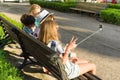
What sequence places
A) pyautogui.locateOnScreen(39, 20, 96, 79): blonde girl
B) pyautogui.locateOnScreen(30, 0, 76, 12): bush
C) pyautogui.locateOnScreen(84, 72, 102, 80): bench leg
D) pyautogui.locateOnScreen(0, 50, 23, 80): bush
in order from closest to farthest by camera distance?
pyautogui.locateOnScreen(0, 50, 23, 80): bush < pyautogui.locateOnScreen(39, 20, 96, 79): blonde girl < pyautogui.locateOnScreen(84, 72, 102, 80): bench leg < pyautogui.locateOnScreen(30, 0, 76, 12): bush

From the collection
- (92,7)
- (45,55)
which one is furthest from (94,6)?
(45,55)

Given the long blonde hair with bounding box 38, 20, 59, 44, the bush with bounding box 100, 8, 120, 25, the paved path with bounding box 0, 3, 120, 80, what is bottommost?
the bush with bounding box 100, 8, 120, 25

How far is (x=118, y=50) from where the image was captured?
10102 mm

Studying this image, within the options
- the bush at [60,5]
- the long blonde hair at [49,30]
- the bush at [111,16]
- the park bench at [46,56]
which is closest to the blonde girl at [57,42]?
the long blonde hair at [49,30]

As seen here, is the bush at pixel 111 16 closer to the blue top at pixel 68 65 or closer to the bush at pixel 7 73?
the blue top at pixel 68 65

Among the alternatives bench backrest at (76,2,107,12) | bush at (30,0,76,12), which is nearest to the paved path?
bench backrest at (76,2,107,12)

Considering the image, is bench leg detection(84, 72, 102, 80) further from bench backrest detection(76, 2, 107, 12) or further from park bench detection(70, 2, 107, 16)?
bench backrest detection(76, 2, 107, 12)

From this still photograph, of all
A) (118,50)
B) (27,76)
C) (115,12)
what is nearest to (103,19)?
(115,12)

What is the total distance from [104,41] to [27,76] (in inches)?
230

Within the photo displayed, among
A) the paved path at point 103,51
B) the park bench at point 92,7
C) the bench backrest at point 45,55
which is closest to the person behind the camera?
the bench backrest at point 45,55

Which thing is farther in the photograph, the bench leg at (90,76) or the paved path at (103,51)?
the paved path at (103,51)

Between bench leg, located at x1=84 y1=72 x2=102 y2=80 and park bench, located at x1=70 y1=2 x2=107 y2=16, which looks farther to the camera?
park bench, located at x1=70 y1=2 x2=107 y2=16

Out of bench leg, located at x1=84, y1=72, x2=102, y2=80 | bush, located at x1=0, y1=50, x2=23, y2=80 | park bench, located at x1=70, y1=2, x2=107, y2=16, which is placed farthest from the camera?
park bench, located at x1=70, y1=2, x2=107, y2=16

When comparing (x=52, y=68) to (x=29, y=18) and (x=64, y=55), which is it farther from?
(x=29, y=18)
